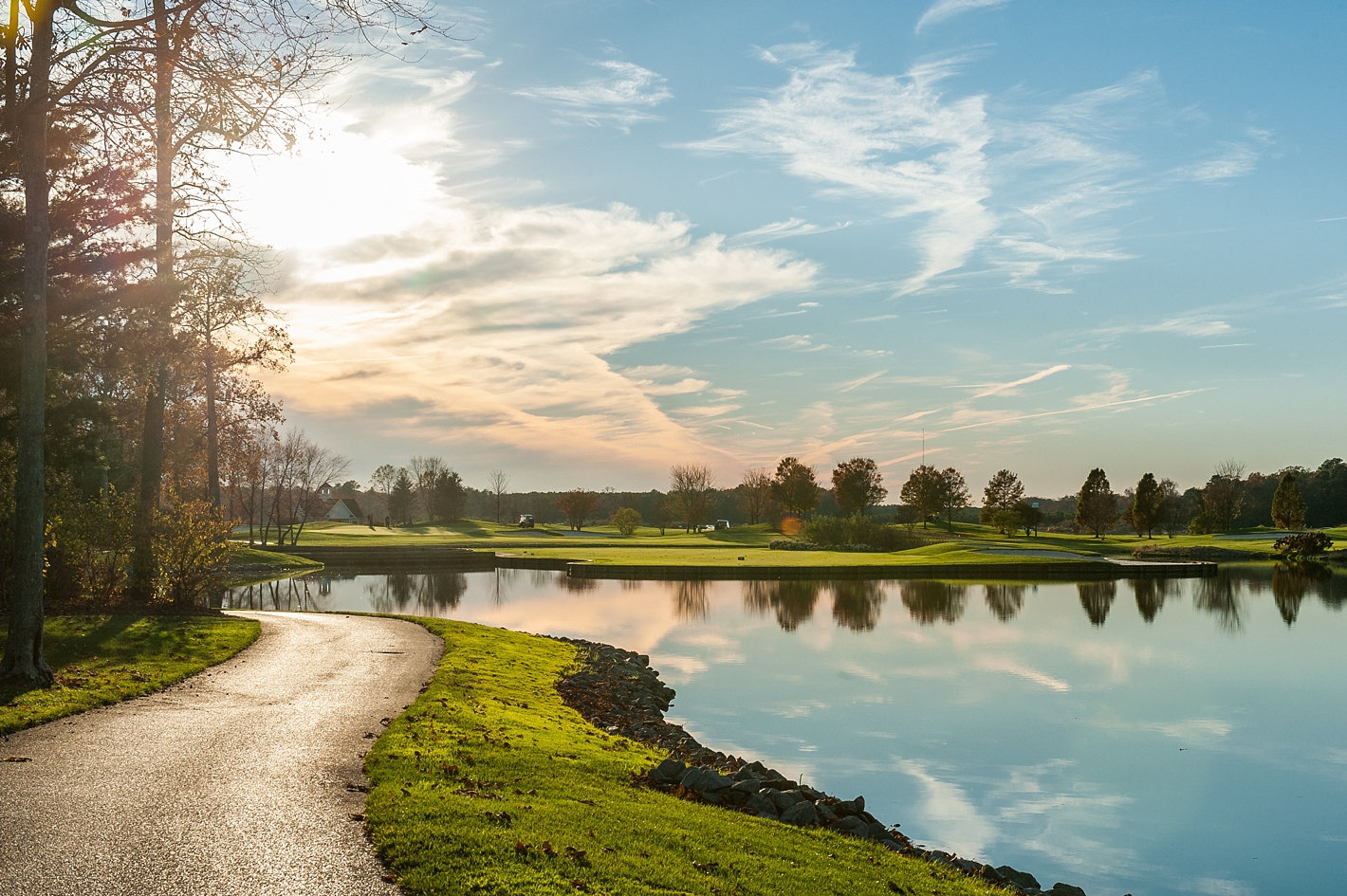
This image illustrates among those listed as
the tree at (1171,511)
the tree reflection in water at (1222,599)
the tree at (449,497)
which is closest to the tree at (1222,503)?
the tree at (1171,511)

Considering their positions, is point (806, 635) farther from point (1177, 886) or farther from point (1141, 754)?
point (1177, 886)

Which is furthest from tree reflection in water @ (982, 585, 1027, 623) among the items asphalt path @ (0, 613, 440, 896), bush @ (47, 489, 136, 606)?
bush @ (47, 489, 136, 606)

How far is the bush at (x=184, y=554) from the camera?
21.2 meters

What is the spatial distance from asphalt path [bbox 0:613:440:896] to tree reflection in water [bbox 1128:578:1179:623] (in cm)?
2805

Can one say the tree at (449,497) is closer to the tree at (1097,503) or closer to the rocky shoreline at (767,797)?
the tree at (1097,503)

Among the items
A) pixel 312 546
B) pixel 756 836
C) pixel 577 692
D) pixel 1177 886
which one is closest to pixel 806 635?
pixel 577 692

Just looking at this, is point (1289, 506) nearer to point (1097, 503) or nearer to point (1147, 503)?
point (1147, 503)

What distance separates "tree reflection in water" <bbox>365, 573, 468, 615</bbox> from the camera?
34088 millimetres

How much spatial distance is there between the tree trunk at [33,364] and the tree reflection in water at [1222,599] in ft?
101

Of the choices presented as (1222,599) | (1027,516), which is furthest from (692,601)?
(1027,516)

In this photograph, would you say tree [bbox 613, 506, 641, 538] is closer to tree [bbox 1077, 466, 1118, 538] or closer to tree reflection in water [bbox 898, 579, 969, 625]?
tree [bbox 1077, 466, 1118, 538]

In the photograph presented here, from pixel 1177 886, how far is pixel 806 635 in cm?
1645

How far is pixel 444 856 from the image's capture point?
657 cm

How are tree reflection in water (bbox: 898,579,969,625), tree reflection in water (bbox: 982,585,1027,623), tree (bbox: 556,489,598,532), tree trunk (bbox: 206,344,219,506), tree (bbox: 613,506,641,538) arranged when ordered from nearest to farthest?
tree reflection in water (bbox: 898,579,969,625)
tree reflection in water (bbox: 982,585,1027,623)
tree trunk (bbox: 206,344,219,506)
tree (bbox: 613,506,641,538)
tree (bbox: 556,489,598,532)
